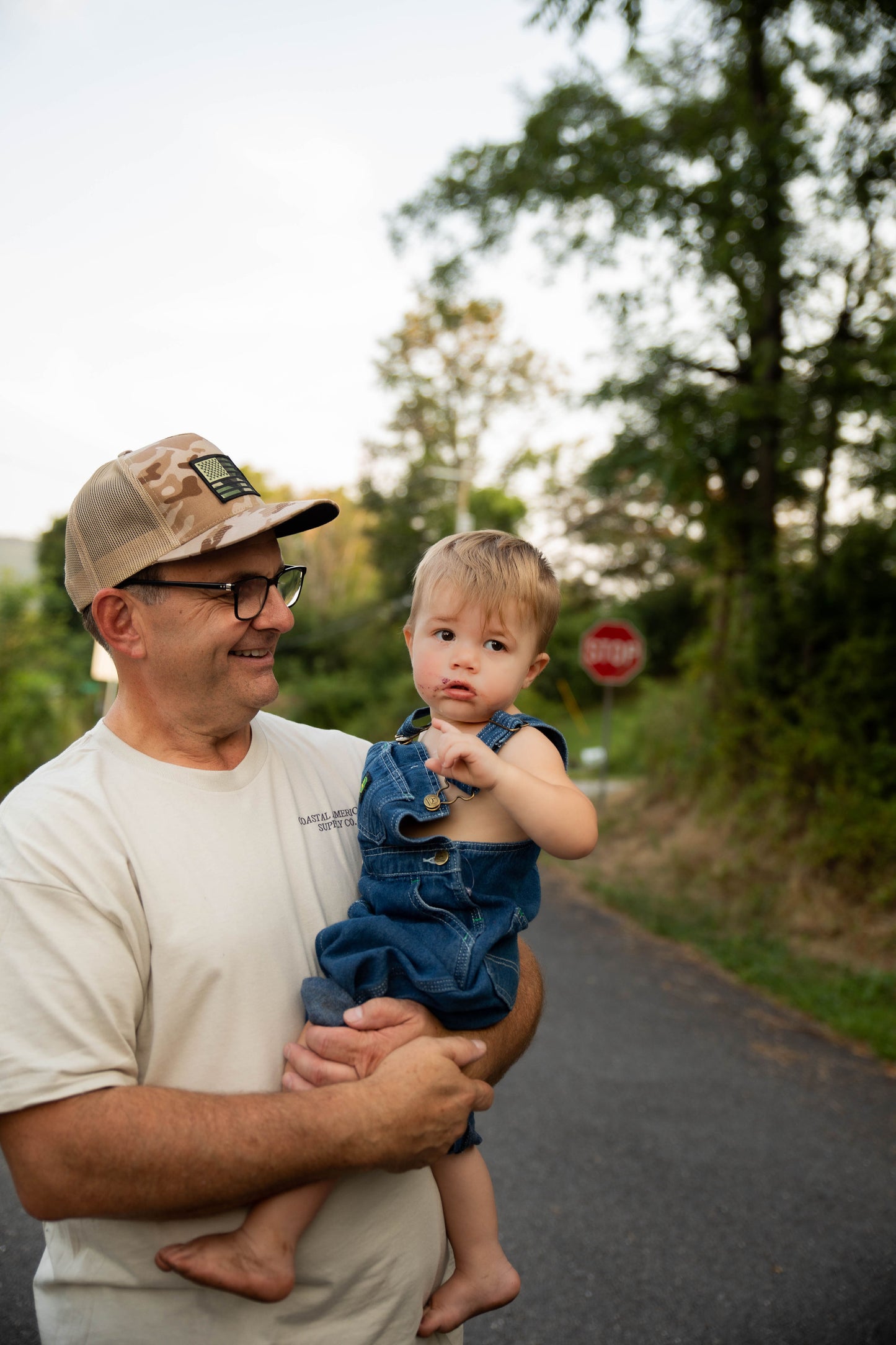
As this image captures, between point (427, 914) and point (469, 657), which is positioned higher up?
point (469, 657)

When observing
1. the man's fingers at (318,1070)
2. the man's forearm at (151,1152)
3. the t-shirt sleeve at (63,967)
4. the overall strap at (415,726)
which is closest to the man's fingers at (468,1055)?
the man's fingers at (318,1070)

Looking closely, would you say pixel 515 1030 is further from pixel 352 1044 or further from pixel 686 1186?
pixel 686 1186

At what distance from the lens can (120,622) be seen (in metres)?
1.91

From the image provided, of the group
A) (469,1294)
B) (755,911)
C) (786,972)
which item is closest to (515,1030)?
(469,1294)

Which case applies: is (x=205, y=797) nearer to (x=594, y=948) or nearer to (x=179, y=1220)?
(x=179, y=1220)

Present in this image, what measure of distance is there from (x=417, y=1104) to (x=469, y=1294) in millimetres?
602

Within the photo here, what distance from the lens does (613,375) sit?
1077cm

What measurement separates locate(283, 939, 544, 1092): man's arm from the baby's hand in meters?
0.43

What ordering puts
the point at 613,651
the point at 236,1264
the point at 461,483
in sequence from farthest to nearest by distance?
the point at 461,483 < the point at 613,651 < the point at 236,1264

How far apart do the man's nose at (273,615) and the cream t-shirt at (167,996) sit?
0.91ft

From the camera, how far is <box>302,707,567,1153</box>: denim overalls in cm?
183

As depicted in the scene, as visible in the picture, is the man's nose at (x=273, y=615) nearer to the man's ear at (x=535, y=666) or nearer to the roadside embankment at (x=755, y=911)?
the man's ear at (x=535, y=666)

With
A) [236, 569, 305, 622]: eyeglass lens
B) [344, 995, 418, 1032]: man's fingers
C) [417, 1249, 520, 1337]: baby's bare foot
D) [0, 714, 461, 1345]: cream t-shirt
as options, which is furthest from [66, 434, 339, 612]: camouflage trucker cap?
[417, 1249, 520, 1337]: baby's bare foot

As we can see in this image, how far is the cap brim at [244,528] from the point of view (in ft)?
5.98
